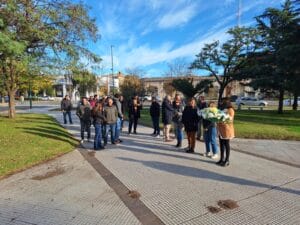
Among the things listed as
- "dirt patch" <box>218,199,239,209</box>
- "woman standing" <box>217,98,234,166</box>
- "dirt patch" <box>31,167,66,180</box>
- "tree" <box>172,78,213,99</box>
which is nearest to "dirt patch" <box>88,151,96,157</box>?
"dirt patch" <box>31,167,66,180</box>

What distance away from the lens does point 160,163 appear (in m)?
6.94

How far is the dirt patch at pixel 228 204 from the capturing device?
4252mm

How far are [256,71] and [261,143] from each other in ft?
48.1

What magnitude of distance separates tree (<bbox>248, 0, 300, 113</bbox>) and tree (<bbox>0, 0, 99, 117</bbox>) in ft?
40.0

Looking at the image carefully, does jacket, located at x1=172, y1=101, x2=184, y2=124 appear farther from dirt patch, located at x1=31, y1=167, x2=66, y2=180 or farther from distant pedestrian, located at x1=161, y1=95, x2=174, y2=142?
dirt patch, located at x1=31, y1=167, x2=66, y2=180

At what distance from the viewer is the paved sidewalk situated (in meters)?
4.00

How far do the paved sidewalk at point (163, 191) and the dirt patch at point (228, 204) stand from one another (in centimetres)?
8

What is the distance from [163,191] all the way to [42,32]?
10.5m

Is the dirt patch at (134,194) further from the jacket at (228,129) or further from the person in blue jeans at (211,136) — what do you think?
the person in blue jeans at (211,136)

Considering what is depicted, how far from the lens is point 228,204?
434 cm

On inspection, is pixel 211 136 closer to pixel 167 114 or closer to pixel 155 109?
pixel 167 114

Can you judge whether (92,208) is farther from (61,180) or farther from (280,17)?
(280,17)

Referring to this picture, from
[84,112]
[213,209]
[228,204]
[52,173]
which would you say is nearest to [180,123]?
[84,112]

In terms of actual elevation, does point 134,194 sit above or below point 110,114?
below
